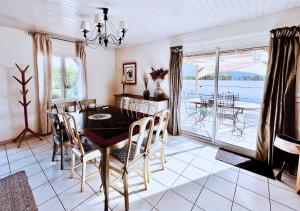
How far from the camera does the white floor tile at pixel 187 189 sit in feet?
6.23

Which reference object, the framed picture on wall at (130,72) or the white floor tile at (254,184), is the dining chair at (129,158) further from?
the framed picture on wall at (130,72)

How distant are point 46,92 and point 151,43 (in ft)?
9.06

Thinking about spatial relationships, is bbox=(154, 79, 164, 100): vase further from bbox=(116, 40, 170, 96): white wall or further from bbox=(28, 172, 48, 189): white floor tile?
bbox=(28, 172, 48, 189): white floor tile

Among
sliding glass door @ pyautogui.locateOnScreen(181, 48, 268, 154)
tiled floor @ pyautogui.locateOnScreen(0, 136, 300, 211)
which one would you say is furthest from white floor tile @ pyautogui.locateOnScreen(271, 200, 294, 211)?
sliding glass door @ pyautogui.locateOnScreen(181, 48, 268, 154)

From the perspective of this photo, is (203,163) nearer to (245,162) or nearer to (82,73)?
(245,162)

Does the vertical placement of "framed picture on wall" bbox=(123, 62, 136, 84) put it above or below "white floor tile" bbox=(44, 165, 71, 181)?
above

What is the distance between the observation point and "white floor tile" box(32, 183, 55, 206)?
1.82m

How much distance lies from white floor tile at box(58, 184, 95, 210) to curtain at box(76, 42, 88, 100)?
2.79 metres

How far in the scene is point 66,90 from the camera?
4.14 metres

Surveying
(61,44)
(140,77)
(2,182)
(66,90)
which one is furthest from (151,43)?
(2,182)

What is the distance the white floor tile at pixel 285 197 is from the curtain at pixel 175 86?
205cm

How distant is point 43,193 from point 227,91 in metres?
3.86

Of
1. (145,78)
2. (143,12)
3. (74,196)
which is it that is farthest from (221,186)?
(145,78)

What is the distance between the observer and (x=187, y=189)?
2021 millimetres
